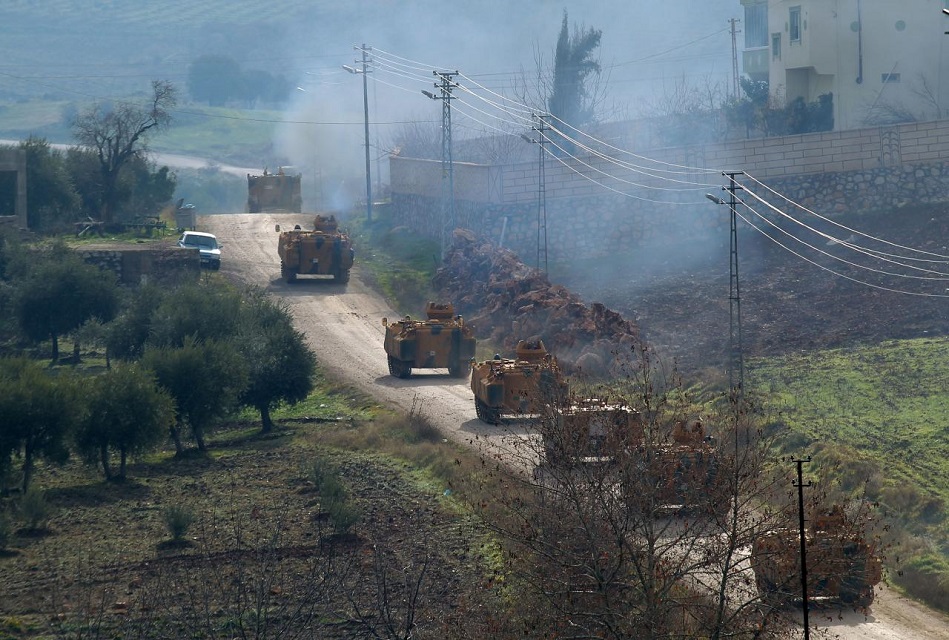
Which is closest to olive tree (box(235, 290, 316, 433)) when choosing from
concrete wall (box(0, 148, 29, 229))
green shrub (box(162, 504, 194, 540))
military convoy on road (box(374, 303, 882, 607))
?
green shrub (box(162, 504, 194, 540))

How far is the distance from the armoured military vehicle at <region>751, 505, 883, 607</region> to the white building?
42.7m

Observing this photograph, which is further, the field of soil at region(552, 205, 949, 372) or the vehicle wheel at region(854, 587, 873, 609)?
the field of soil at region(552, 205, 949, 372)

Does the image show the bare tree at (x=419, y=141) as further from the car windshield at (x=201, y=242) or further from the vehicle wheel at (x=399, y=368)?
the vehicle wheel at (x=399, y=368)

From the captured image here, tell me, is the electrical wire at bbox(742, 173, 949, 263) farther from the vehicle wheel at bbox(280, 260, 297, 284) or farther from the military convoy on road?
the military convoy on road

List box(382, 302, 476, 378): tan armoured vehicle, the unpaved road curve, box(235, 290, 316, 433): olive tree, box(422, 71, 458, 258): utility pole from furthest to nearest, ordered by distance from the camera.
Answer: box(422, 71, 458, 258): utility pole → box(382, 302, 476, 378): tan armoured vehicle → box(235, 290, 316, 433): olive tree → the unpaved road curve

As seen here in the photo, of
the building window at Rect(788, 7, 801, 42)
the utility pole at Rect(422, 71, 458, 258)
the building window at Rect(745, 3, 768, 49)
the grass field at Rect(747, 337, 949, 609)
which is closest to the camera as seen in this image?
the grass field at Rect(747, 337, 949, 609)

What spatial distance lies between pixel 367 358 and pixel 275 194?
30.9 metres

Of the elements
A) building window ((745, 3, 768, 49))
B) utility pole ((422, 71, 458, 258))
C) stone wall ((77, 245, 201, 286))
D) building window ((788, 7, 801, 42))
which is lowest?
stone wall ((77, 245, 201, 286))

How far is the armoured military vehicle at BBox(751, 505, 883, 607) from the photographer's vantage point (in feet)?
43.8

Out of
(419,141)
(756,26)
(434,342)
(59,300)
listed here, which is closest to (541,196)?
(434,342)

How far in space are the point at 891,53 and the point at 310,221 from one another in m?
26.7

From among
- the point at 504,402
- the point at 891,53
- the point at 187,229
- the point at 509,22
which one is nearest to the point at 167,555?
the point at 504,402

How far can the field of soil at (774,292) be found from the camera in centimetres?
3584

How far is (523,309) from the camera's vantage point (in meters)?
38.2
